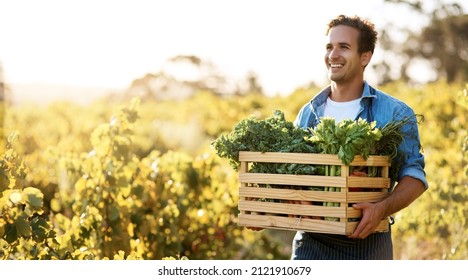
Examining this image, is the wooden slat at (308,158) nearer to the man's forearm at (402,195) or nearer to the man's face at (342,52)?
the man's forearm at (402,195)

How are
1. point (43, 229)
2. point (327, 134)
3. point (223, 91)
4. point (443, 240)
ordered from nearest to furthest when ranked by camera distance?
point (327, 134) → point (43, 229) → point (443, 240) → point (223, 91)

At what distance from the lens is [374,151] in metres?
2.88

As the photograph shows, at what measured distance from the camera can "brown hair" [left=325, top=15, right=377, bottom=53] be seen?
321cm

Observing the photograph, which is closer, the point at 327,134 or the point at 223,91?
the point at 327,134

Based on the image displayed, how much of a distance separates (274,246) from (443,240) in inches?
56.8

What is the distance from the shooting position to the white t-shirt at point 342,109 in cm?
323

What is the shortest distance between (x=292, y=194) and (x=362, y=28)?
32.8 inches

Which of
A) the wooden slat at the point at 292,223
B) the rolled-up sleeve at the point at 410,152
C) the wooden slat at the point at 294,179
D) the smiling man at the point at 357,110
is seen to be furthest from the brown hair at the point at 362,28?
the wooden slat at the point at 292,223

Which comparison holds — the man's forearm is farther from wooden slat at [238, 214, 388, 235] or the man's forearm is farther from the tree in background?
the tree in background

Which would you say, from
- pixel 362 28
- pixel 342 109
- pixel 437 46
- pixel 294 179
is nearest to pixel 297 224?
pixel 294 179

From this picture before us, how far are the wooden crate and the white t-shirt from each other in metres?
0.37

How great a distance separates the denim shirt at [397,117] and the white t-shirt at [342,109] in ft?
0.10

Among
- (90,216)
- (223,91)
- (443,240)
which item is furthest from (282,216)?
(223,91)
